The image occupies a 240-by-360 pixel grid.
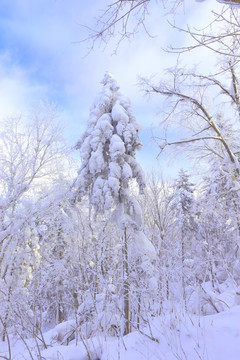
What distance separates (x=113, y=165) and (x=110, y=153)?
646mm

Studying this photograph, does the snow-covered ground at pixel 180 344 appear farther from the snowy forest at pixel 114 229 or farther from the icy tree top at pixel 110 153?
the icy tree top at pixel 110 153

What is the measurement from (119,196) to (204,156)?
13.1 feet

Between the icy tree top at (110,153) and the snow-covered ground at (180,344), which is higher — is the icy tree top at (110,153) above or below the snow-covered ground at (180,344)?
above

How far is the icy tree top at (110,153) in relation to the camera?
940 cm

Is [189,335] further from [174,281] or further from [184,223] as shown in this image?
[184,223]

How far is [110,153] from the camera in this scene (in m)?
9.84

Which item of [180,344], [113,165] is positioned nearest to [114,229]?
[113,165]

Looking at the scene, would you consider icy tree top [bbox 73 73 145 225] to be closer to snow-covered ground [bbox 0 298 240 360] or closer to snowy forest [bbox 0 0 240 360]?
snowy forest [bbox 0 0 240 360]

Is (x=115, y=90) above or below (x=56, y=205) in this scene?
above

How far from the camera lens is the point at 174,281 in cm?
423

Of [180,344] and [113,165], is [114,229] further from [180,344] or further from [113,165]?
[180,344]

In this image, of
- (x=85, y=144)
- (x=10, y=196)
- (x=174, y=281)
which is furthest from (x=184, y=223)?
(x=174, y=281)

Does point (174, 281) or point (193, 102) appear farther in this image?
point (193, 102)

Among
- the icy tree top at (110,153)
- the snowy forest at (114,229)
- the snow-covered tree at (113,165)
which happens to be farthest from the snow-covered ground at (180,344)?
the icy tree top at (110,153)
